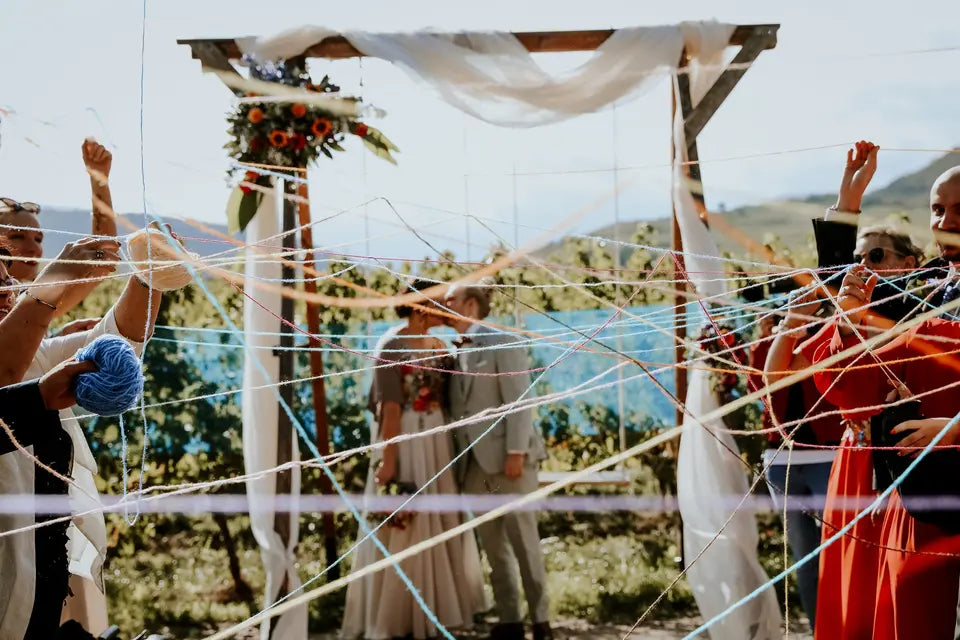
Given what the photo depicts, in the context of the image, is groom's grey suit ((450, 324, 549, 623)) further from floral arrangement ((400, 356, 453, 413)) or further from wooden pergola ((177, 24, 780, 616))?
wooden pergola ((177, 24, 780, 616))

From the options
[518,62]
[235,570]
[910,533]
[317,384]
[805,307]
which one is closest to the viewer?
[910,533]

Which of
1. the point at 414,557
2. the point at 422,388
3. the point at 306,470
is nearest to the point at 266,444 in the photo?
the point at 422,388

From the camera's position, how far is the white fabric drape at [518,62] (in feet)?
14.5

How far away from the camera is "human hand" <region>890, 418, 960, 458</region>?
2.39 m

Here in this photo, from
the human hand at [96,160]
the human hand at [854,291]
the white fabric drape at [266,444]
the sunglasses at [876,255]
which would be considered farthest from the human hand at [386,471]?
the human hand at [854,291]

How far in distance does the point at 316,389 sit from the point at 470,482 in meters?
0.88

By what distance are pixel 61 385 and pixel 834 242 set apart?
202 centimetres

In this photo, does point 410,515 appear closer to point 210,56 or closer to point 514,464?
point 514,464

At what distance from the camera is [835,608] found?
116 inches

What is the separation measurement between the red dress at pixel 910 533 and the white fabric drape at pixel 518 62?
79.0 inches

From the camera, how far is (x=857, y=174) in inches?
106

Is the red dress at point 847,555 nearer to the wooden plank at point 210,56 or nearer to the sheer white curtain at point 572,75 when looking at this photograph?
the sheer white curtain at point 572,75

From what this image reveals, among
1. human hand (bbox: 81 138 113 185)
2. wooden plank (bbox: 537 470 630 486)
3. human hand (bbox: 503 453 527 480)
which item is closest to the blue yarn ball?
human hand (bbox: 81 138 113 185)

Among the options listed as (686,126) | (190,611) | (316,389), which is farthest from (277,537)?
(686,126)
